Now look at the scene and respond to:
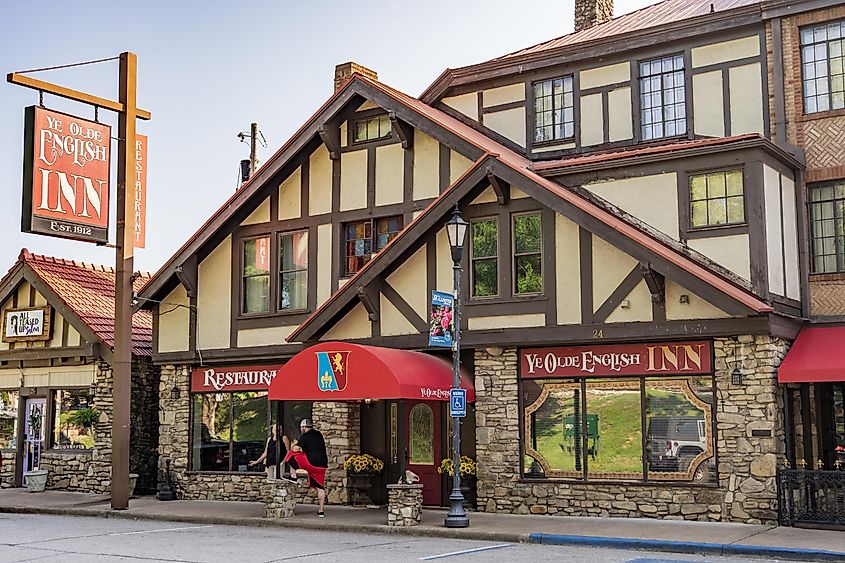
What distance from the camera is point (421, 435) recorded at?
815 inches

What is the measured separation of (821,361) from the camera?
16.5m

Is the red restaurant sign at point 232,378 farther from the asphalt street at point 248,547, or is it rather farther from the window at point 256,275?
the asphalt street at point 248,547

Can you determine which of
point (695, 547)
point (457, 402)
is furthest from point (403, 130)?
point (695, 547)

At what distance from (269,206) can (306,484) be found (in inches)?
244

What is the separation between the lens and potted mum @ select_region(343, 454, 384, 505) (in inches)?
820

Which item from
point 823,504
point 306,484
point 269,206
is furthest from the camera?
point 269,206

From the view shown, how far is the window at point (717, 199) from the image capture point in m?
17.1

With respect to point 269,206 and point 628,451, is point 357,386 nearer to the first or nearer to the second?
point 628,451

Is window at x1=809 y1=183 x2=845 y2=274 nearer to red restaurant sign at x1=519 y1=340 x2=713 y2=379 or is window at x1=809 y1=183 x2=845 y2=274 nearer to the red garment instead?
red restaurant sign at x1=519 y1=340 x2=713 y2=379

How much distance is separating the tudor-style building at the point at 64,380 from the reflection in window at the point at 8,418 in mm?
26

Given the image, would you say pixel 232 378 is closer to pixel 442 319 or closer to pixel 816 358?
pixel 442 319

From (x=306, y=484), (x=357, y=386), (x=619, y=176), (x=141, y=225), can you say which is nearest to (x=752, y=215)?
(x=619, y=176)

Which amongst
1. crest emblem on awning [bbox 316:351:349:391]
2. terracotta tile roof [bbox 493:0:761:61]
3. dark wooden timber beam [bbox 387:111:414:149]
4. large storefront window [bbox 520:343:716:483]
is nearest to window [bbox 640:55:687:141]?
terracotta tile roof [bbox 493:0:761:61]

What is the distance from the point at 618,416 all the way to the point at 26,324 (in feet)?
52.5
